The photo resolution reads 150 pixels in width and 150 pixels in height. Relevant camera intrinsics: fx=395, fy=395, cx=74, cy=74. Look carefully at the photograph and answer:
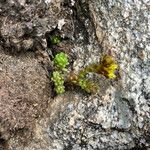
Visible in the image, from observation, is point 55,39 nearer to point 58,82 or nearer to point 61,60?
point 61,60

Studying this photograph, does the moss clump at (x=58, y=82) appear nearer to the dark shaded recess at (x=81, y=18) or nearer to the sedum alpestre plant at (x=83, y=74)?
the sedum alpestre plant at (x=83, y=74)

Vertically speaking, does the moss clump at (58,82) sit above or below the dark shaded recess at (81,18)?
below

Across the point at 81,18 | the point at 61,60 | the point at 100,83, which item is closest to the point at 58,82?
the point at 61,60

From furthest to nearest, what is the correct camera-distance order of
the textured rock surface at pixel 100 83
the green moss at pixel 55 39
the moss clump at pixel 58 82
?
1. the green moss at pixel 55 39
2. the moss clump at pixel 58 82
3. the textured rock surface at pixel 100 83

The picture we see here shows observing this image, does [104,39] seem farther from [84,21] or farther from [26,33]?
[26,33]

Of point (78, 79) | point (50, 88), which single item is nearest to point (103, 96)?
point (78, 79)

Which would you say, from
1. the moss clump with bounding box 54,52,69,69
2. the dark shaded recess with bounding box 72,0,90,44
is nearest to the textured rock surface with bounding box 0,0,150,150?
the dark shaded recess with bounding box 72,0,90,44

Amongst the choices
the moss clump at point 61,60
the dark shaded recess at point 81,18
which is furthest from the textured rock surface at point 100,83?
the moss clump at point 61,60
